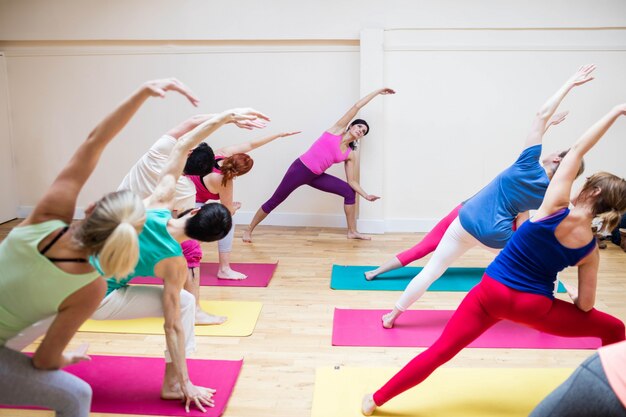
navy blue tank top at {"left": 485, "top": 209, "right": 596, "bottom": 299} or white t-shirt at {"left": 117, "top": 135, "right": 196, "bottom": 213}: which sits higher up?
white t-shirt at {"left": 117, "top": 135, "right": 196, "bottom": 213}

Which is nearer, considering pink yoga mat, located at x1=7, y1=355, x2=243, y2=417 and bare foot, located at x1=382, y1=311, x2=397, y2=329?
pink yoga mat, located at x1=7, y1=355, x2=243, y2=417

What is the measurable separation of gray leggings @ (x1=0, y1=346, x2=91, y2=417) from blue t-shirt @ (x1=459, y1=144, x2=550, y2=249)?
2197 millimetres

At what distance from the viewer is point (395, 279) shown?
4.34 meters

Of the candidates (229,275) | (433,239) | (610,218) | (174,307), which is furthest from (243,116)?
(229,275)

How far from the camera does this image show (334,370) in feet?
9.60

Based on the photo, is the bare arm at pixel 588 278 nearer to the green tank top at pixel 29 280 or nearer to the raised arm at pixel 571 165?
the raised arm at pixel 571 165

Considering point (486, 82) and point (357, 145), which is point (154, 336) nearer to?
point (357, 145)

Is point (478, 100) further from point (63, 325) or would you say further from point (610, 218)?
point (63, 325)

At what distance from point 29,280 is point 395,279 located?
9.81ft

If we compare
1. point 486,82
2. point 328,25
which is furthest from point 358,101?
point 486,82

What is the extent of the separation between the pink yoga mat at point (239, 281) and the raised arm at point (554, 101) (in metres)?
2.15

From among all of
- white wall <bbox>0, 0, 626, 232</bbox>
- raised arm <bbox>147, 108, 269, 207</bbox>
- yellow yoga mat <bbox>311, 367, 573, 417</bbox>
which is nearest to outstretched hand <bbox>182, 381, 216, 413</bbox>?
yellow yoga mat <bbox>311, 367, 573, 417</bbox>

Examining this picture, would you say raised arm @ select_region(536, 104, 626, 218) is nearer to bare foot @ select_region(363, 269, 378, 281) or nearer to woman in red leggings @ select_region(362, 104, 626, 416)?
woman in red leggings @ select_region(362, 104, 626, 416)

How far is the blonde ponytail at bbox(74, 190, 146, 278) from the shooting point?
1.70 metres
